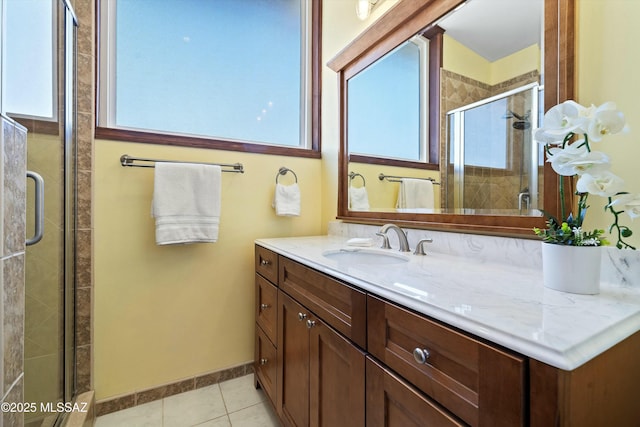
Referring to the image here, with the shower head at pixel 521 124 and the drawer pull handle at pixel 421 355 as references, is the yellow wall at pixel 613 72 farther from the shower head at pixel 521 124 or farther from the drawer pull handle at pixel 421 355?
the drawer pull handle at pixel 421 355

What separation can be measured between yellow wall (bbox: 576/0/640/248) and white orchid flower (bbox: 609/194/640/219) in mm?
132

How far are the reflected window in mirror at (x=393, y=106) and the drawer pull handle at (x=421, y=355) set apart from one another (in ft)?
3.07

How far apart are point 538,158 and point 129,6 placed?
2093 mm

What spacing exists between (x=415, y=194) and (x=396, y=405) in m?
0.94

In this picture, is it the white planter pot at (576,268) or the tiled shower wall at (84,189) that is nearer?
the white planter pot at (576,268)

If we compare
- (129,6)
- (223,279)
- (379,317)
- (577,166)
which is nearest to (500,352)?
(379,317)

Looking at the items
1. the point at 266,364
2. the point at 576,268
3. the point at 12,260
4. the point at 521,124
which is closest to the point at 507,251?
the point at 576,268

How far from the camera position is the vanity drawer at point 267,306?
4.40 feet

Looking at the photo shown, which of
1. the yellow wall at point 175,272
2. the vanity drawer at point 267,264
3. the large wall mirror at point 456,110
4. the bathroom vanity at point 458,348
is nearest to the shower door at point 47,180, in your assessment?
the yellow wall at point 175,272

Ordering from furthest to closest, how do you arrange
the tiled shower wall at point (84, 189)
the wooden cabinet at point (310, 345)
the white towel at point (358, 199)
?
the white towel at point (358, 199) < the tiled shower wall at point (84, 189) < the wooden cabinet at point (310, 345)

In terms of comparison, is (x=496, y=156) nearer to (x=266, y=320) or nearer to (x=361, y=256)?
(x=361, y=256)

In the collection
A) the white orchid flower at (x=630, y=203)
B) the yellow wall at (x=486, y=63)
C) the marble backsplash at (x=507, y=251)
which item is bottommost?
the marble backsplash at (x=507, y=251)

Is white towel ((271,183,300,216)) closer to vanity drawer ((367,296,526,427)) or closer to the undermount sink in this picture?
the undermount sink

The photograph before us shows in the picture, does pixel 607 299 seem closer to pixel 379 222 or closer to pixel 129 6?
pixel 379 222
